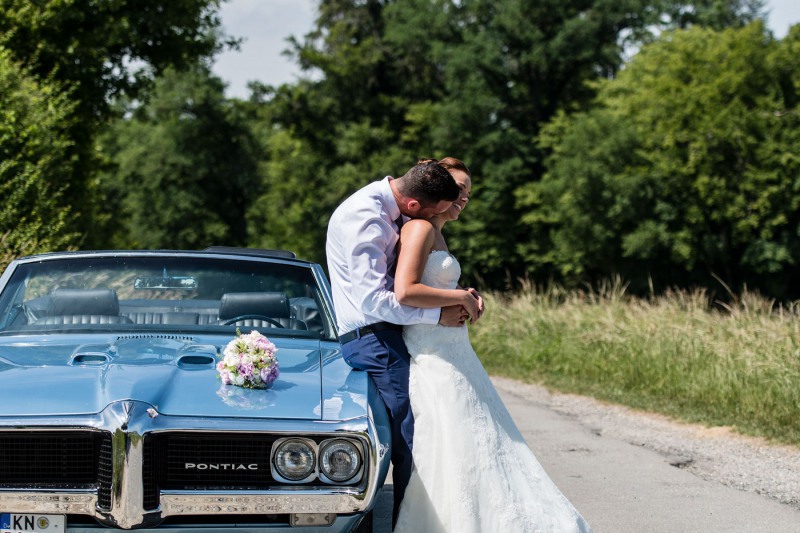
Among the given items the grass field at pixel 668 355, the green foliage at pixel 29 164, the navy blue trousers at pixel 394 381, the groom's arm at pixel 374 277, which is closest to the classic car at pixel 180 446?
the navy blue trousers at pixel 394 381

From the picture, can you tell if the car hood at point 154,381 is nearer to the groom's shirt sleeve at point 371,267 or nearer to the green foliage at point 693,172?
the groom's shirt sleeve at point 371,267

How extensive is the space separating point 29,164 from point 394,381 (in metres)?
12.6

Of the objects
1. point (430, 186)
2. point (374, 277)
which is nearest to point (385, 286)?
point (374, 277)

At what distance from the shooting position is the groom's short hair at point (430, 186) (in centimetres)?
452

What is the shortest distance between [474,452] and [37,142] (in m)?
13.1

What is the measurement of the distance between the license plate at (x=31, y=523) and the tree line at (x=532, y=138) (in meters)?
28.7

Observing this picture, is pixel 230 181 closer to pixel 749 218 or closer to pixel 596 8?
pixel 596 8

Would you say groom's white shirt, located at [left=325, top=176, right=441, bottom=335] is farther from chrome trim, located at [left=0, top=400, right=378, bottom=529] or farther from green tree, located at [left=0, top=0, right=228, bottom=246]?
green tree, located at [left=0, top=0, right=228, bottom=246]

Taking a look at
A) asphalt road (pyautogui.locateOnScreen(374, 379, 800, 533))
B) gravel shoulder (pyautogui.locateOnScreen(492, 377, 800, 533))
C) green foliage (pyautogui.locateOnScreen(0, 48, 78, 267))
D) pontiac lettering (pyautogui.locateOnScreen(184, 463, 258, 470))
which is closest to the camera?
pontiac lettering (pyautogui.locateOnScreen(184, 463, 258, 470))

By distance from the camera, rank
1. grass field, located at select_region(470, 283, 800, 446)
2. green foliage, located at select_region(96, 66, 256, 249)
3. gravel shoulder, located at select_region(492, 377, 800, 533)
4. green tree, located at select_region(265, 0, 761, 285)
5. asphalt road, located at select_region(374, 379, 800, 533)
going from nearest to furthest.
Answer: asphalt road, located at select_region(374, 379, 800, 533), gravel shoulder, located at select_region(492, 377, 800, 533), grass field, located at select_region(470, 283, 800, 446), green tree, located at select_region(265, 0, 761, 285), green foliage, located at select_region(96, 66, 256, 249)

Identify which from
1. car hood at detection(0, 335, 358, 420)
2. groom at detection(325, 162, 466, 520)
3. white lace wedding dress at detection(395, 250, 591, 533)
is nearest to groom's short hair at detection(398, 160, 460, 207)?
groom at detection(325, 162, 466, 520)

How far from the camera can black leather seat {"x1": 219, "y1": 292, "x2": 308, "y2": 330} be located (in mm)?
5367

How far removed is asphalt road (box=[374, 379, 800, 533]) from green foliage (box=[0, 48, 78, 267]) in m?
8.95

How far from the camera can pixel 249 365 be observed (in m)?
4.06
